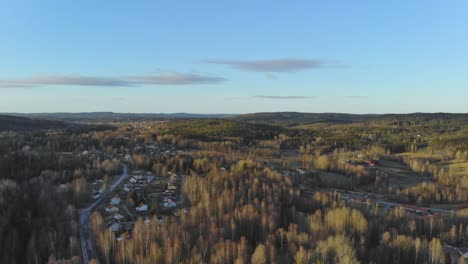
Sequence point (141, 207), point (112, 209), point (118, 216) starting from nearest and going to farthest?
point (118, 216) < point (112, 209) < point (141, 207)

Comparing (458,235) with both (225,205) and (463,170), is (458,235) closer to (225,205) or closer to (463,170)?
(225,205)

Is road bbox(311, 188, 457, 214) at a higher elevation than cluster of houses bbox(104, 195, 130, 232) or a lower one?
lower

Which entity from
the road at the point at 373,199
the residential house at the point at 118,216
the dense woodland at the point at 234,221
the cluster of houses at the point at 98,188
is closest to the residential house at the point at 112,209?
the residential house at the point at 118,216

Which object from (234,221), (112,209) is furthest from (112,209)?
(234,221)

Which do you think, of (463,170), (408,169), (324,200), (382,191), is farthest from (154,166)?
(463,170)

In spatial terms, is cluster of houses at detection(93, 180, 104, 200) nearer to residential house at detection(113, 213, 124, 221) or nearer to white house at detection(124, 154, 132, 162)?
residential house at detection(113, 213, 124, 221)

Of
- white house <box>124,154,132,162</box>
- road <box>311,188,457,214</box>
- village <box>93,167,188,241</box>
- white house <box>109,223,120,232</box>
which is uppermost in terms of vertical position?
white house <box>124,154,132,162</box>

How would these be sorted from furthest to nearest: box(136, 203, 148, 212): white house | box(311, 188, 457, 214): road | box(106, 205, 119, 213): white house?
box(311, 188, 457, 214): road, box(136, 203, 148, 212): white house, box(106, 205, 119, 213): white house

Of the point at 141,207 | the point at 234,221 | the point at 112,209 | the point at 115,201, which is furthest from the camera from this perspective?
the point at 115,201

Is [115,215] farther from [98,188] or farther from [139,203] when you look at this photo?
[98,188]

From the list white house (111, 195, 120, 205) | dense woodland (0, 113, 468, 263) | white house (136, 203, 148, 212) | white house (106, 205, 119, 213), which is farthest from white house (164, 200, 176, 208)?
white house (111, 195, 120, 205)

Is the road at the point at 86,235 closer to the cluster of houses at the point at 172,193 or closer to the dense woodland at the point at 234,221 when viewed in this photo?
the dense woodland at the point at 234,221

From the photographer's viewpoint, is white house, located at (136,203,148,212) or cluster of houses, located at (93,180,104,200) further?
cluster of houses, located at (93,180,104,200)
